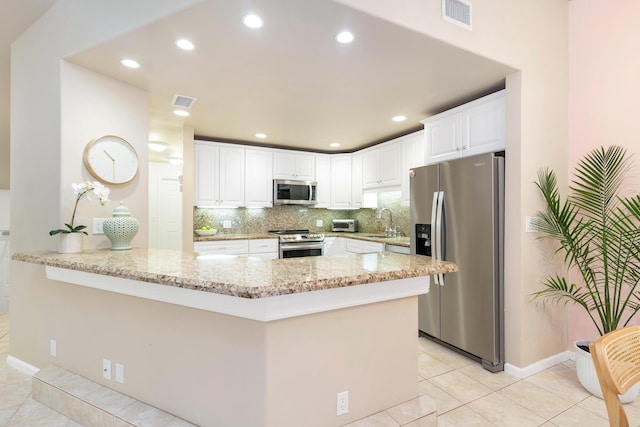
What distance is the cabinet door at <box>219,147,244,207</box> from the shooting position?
173 inches

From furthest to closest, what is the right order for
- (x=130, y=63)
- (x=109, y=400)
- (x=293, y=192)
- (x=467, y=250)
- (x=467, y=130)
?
(x=293, y=192)
(x=467, y=130)
(x=467, y=250)
(x=130, y=63)
(x=109, y=400)

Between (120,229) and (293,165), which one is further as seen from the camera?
(293,165)

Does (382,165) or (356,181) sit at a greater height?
(382,165)

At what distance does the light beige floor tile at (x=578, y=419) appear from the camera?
1.85m

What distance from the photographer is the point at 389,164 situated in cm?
427

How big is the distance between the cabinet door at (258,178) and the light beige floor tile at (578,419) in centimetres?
388

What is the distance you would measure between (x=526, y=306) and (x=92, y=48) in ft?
12.0

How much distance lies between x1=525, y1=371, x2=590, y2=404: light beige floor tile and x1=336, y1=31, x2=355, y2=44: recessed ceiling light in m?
2.78

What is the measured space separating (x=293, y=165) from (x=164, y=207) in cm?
367

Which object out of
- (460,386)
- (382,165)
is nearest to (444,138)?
(382,165)

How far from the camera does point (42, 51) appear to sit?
2.30 meters

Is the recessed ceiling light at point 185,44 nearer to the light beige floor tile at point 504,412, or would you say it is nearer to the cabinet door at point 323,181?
the light beige floor tile at point 504,412

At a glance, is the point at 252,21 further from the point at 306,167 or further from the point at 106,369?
the point at 306,167

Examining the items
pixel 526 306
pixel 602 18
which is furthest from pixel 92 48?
pixel 602 18
